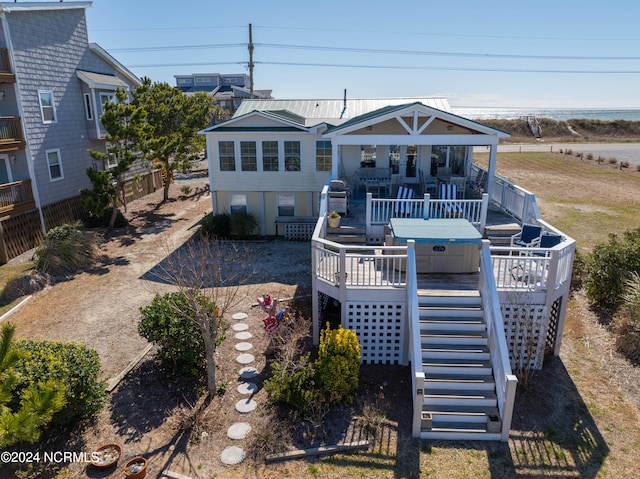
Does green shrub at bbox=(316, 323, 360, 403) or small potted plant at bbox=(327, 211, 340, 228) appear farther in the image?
small potted plant at bbox=(327, 211, 340, 228)

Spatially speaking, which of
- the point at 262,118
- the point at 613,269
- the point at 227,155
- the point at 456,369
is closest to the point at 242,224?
the point at 227,155

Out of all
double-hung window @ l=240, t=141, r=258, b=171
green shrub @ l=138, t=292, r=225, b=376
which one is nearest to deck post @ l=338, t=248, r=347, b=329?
green shrub @ l=138, t=292, r=225, b=376

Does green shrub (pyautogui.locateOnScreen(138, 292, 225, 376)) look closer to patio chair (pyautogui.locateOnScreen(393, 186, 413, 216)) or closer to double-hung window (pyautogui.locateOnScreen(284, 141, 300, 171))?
patio chair (pyautogui.locateOnScreen(393, 186, 413, 216))

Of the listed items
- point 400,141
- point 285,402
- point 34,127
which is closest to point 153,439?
point 285,402

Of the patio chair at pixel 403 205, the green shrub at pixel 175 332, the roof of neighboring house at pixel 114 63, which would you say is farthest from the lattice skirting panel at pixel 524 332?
Answer: the roof of neighboring house at pixel 114 63

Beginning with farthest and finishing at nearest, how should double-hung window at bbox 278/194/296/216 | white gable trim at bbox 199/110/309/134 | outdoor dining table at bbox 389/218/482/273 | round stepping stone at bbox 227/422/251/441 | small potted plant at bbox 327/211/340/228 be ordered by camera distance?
double-hung window at bbox 278/194/296/216 < white gable trim at bbox 199/110/309/134 < small potted plant at bbox 327/211/340/228 < outdoor dining table at bbox 389/218/482/273 < round stepping stone at bbox 227/422/251/441

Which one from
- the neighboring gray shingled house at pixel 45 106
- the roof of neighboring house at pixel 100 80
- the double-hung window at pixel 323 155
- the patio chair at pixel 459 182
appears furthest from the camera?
the roof of neighboring house at pixel 100 80

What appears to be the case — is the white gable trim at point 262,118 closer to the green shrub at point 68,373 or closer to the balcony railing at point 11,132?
the balcony railing at point 11,132

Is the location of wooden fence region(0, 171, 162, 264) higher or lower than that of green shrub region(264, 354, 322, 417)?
higher
